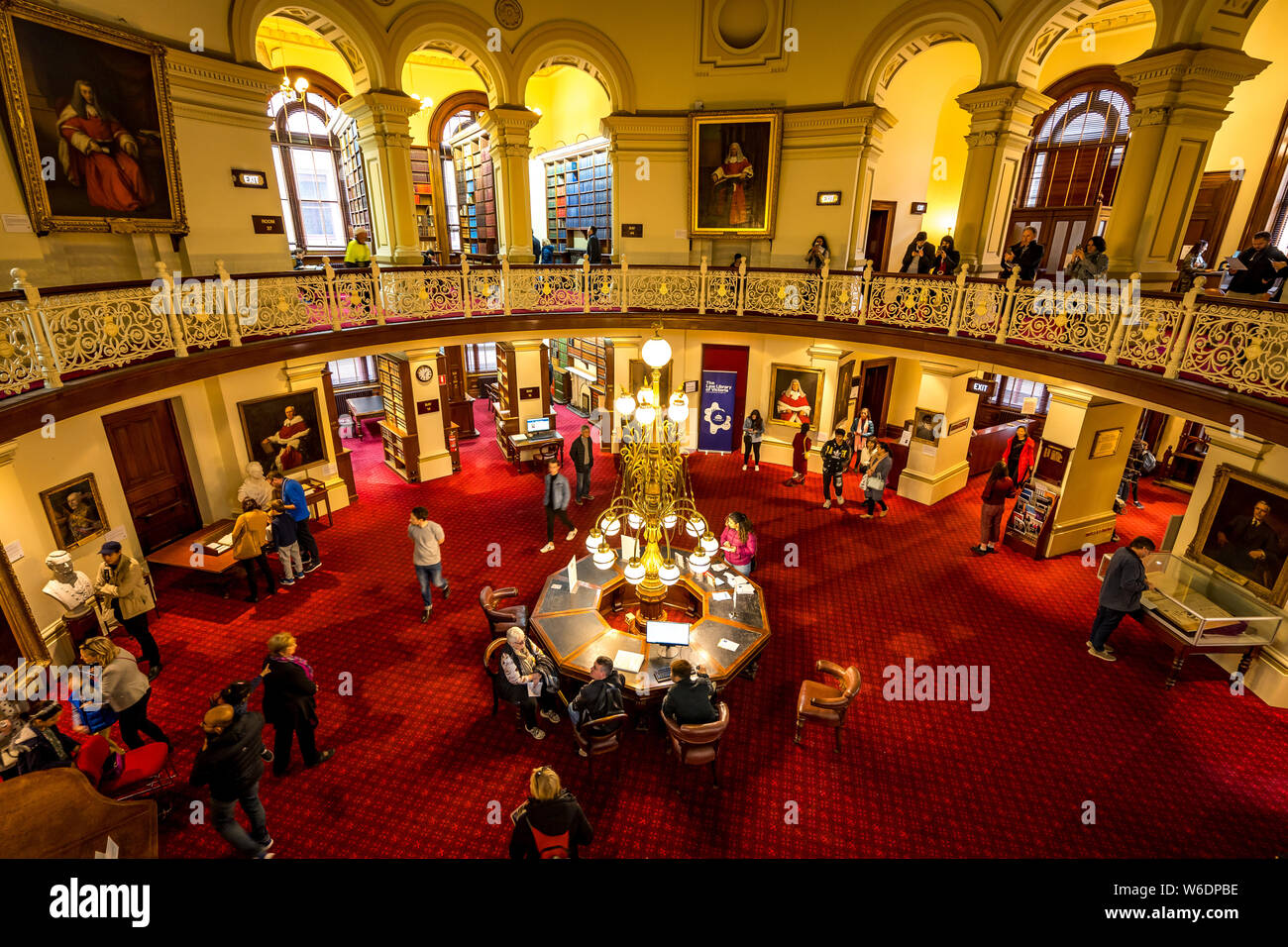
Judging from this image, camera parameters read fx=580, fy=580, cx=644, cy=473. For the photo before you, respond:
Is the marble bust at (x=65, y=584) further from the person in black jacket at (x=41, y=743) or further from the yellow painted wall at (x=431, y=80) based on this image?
the yellow painted wall at (x=431, y=80)

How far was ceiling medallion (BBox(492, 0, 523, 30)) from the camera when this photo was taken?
10111 mm

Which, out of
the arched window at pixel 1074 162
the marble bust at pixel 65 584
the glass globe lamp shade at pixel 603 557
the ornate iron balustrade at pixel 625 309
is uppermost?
the arched window at pixel 1074 162

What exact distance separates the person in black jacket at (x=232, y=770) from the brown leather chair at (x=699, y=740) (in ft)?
10.4

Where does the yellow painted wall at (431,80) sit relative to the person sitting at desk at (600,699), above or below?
above

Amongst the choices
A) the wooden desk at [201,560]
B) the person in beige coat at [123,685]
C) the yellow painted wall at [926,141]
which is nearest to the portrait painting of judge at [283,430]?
the wooden desk at [201,560]

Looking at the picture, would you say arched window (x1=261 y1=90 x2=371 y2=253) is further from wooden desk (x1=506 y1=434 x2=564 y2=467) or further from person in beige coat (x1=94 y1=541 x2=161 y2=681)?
person in beige coat (x1=94 y1=541 x2=161 y2=681)

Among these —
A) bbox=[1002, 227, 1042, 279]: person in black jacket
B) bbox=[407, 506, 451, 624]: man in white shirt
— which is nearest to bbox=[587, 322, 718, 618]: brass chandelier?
bbox=[407, 506, 451, 624]: man in white shirt

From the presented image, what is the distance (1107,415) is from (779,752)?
705 centimetres

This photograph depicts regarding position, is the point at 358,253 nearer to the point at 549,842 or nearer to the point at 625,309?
the point at 625,309

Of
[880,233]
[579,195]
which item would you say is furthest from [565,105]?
[880,233]

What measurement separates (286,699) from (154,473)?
5408 millimetres

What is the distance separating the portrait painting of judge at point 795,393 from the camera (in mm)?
12172

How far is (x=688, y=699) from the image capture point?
5004mm

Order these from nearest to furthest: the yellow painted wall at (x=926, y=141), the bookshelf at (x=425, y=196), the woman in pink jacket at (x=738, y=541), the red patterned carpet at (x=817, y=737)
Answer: the red patterned carpet at (x=817, y=737), the woman in pink jacket at (x=738, y=541), the yellow painted wall at (x=926, y=141), the bookshelf at (x=425, y=196)
